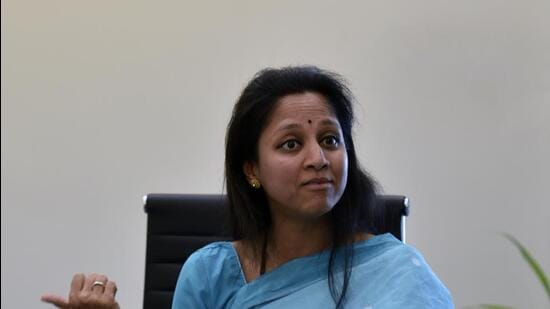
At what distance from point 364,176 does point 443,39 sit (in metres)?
0.96

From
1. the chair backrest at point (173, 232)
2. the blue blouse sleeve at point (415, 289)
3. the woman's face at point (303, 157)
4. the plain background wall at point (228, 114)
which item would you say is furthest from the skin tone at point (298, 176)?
the plain background wall at point (228, 114)

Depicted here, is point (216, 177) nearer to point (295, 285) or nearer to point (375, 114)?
point (375, 114)

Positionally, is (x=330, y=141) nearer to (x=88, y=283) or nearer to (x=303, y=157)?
(x=303, y=157)

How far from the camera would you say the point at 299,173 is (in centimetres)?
123

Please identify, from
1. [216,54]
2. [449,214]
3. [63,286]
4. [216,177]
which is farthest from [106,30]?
[449,214]

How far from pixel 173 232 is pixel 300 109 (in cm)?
55

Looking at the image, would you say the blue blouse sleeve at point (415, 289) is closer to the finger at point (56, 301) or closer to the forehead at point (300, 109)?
the forehead at point (300, 109)

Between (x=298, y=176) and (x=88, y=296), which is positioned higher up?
(x=298, y=176)

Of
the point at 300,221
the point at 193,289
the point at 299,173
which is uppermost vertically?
the point at 299,173

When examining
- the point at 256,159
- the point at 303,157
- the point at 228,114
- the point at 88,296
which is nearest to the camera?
the point at 88,296

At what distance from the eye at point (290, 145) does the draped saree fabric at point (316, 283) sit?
0.73ft

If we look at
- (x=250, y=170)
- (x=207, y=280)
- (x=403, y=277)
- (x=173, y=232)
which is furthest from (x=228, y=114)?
(x=403, y=277)

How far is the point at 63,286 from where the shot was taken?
2.42 metres

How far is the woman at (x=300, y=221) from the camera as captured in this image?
123 centimetres
